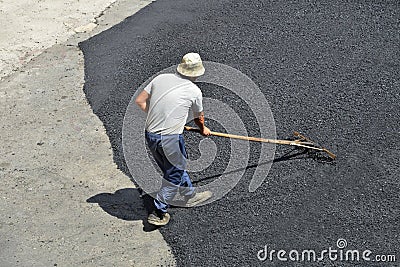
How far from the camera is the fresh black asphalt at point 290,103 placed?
6035mm

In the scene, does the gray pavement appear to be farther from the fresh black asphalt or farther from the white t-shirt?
the white t-shirt

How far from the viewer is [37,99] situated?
8.42 meters

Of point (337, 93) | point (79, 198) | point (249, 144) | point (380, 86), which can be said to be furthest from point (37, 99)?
point (380, 86)

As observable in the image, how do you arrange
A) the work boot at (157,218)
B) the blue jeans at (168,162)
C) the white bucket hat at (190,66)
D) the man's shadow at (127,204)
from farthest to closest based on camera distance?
the man's shadow at (127,204), the work boot at (157,218), the blue jeans at (168,162), the white bucket hat at (190,66)

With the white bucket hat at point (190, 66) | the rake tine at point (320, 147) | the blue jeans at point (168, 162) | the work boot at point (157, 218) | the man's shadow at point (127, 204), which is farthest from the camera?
the rake tine at point (320, 147)

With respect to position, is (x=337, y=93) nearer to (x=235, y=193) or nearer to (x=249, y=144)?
(x=249, y=144)

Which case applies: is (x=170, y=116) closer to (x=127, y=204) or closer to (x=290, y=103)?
(x=127, y=204)

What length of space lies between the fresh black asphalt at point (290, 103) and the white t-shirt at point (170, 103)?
3.14ft

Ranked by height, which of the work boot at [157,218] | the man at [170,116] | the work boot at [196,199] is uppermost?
the man at [170,116]

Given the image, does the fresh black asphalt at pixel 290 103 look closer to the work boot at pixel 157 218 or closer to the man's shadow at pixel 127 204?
the work boot at pixel 157 218

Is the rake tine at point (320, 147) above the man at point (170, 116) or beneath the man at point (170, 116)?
beneath

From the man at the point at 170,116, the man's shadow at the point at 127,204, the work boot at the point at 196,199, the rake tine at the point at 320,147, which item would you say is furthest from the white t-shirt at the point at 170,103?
the rake tine at the point at 320,147

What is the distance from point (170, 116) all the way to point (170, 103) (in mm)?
120

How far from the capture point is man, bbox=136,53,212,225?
5.87m
